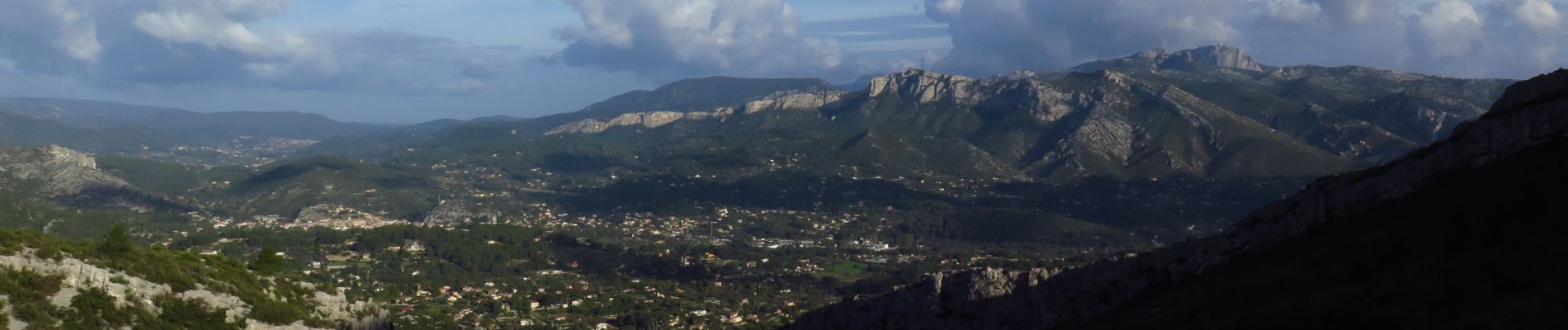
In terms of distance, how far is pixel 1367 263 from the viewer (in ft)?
124

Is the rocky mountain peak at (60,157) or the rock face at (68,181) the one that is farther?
the rocky mountain peak at (60,157)

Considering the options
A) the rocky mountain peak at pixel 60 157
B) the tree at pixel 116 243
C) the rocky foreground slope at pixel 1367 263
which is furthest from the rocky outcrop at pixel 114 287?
the rocky mountain peak at pixel 60 157

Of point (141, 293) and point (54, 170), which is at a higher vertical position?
point (141, 293)

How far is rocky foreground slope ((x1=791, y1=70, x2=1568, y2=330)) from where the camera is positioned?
3219 cm

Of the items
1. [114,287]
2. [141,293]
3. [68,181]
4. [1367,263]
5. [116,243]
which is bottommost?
[68,181]

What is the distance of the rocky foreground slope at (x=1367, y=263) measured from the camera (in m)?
32.2

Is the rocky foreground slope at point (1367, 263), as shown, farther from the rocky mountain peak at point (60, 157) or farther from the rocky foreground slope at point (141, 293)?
the rocky mountain peak at point (60, 157)

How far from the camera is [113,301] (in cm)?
4966

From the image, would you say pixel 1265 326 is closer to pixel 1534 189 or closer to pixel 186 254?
pixel 1534 189

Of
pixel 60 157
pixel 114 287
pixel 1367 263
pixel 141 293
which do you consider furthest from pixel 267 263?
pixel 60 157

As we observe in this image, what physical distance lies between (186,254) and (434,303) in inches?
1696

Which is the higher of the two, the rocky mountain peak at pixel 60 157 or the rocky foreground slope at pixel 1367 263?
the rocky foreground slope at pixel 1367 263

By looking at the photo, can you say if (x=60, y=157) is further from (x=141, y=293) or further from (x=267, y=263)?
(x=141, y=293)

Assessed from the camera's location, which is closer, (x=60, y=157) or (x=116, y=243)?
(x=116, y=243)
